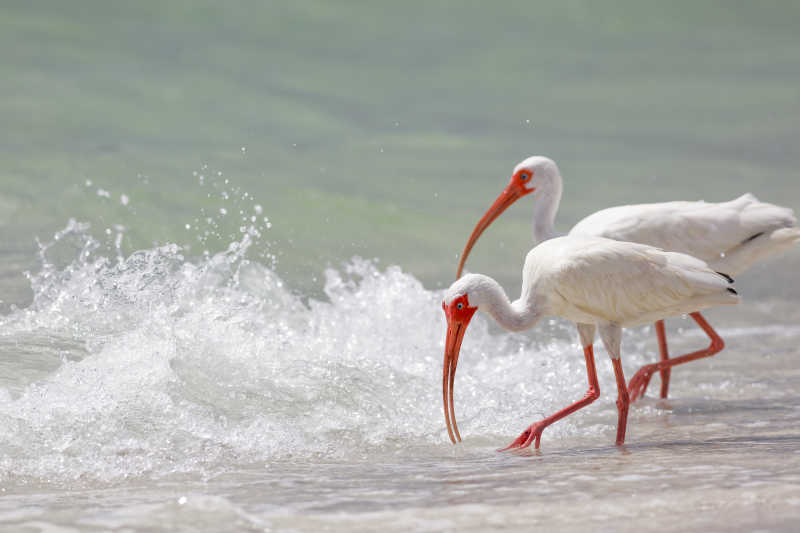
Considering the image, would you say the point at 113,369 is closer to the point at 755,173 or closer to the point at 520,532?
the point at 520,532

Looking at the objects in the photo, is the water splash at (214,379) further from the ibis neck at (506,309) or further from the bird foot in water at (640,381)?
the ibis neck at (506,309)

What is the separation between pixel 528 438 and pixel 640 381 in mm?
1574

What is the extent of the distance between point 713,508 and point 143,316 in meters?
3.60

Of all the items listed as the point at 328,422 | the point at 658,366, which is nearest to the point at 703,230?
the point at 658,366

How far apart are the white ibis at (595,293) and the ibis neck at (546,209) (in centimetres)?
180

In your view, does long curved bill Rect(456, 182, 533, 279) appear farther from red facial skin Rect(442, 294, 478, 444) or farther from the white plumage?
red facial skin Rect(442, 294, 478, 444)

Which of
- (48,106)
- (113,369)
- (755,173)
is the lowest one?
(113,369)

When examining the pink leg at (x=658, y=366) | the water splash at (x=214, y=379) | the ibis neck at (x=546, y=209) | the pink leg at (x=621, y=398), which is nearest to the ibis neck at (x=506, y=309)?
the pink leg at (x=621, y=398)

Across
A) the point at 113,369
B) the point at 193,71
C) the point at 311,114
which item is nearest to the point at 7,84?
the point at 193,71

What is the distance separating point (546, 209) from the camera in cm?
752

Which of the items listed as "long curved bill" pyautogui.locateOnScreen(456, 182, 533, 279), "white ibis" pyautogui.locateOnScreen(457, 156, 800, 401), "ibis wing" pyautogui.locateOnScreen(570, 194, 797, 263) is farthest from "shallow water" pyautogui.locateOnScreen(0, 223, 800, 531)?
"ibis wing" pyautogui.locateOnScreen(570, 194, 797, 263)

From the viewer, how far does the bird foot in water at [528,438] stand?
5.35m

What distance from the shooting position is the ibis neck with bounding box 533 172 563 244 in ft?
24.5

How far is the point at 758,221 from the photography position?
6.83 meters
